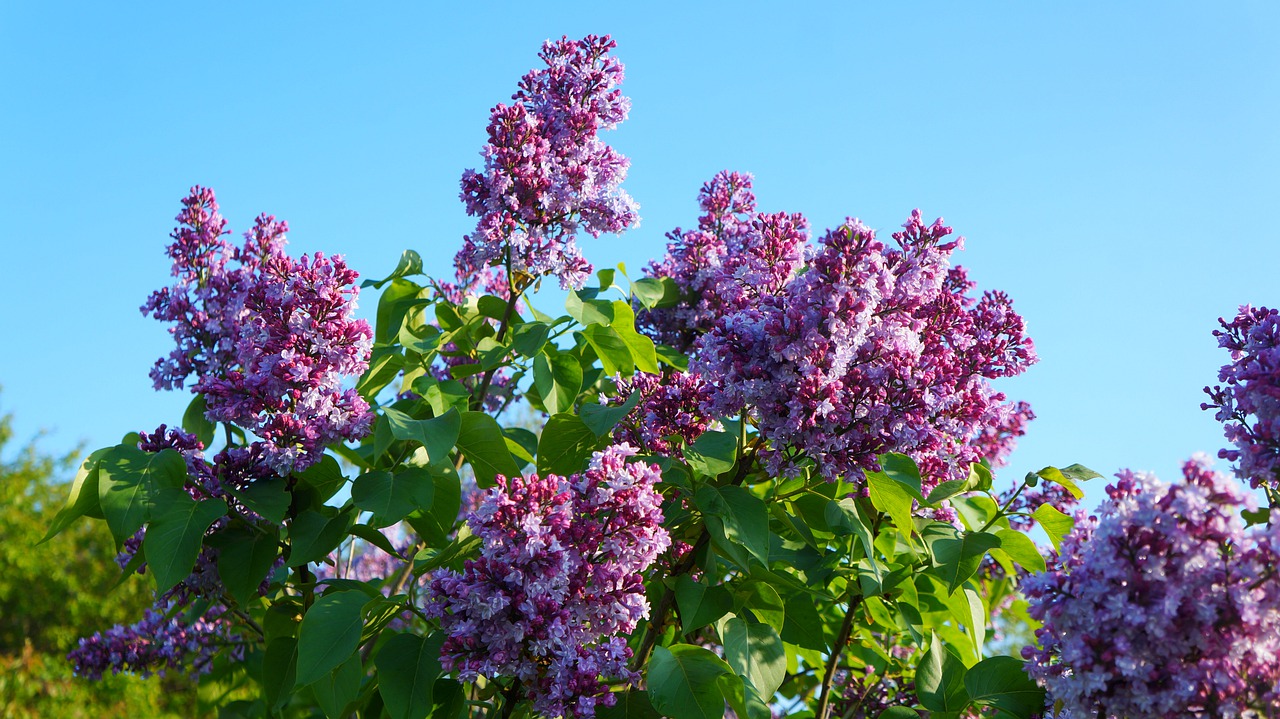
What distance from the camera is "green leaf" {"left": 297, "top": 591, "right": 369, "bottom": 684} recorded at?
240 cm

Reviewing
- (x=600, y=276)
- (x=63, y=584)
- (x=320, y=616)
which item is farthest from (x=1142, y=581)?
(x=63, y=584)

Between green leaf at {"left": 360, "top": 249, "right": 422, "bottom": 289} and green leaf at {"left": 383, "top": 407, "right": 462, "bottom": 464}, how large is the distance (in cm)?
106

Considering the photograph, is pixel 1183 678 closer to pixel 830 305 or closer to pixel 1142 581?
pixel 1142 581

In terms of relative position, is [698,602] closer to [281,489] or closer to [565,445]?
[565,445]

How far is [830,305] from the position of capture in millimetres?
2490

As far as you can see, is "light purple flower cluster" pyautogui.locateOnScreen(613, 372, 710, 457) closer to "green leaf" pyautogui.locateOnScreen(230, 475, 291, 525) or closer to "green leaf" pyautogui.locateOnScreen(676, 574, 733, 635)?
"green leaf" pyautogui.locateOnScreen(676, 574, 733, 635)

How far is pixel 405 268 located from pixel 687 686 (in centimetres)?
196

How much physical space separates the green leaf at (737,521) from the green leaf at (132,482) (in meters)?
1.47

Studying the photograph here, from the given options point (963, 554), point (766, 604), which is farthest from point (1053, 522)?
point (766, 604)

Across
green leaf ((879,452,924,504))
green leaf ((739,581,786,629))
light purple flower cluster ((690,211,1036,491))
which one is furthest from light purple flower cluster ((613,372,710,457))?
green leaf ((879,452,924,504))

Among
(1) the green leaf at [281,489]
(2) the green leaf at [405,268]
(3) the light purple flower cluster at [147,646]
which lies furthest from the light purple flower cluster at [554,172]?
(3) the light purple flower cluster at [147,646]

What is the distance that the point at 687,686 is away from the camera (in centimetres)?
233

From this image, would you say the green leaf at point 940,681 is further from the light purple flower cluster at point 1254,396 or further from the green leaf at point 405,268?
the green leaf at point 405,268

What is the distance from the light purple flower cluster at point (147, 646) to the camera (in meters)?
4.25
